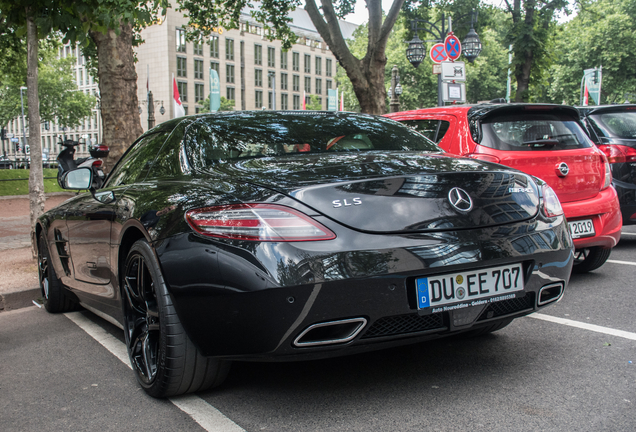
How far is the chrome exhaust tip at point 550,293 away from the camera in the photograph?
9.68 feet

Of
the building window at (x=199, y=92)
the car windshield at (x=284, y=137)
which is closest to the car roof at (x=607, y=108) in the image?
the car windshield at (x=284, y=137)

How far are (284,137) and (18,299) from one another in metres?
3.58

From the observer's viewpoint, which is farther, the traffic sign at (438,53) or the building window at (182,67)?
the building window at (182,67)

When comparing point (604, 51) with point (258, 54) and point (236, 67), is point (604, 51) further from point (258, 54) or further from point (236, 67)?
point (258, 54)

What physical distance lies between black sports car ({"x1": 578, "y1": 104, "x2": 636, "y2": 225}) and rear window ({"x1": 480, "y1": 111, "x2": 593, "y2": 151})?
6.39 ft

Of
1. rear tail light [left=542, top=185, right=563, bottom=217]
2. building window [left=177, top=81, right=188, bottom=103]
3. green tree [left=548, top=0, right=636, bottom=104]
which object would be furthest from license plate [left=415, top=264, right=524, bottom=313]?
building window [left=177, top=81, right=188, bottom=103]

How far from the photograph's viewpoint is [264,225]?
248 centimetres

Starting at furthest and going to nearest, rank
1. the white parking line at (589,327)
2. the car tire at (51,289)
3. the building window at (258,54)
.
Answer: the building window at (258,54) < the car tire at (51,289) < the white parking line at (589,327)

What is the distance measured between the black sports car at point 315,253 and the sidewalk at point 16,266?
2.84 meters

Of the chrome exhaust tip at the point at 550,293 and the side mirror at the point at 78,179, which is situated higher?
the side mirror at the point at 78,179

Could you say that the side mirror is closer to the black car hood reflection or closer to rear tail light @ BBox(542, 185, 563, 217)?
the black car hood reflection

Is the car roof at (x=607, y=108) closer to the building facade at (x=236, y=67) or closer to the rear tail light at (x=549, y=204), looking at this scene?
the rear tail light at (x=549, y=204)

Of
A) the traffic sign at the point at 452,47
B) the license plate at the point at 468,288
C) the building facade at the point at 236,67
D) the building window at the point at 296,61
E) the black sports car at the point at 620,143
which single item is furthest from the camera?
the building window at the point at 296,61

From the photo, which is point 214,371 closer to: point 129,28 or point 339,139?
point 339,139
